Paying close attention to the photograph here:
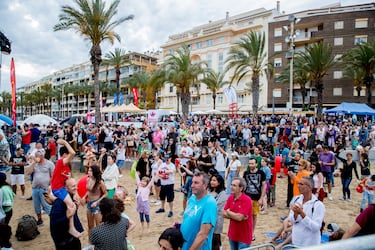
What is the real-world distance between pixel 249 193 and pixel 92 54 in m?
17.8

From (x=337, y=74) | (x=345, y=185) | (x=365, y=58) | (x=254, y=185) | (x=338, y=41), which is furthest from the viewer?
(x=337, y=74)

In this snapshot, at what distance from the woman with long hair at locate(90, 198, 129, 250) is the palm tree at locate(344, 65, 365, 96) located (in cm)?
3493

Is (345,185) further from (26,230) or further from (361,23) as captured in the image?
(361,23)

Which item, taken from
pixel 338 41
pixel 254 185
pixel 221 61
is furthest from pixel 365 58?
pixel 254 185

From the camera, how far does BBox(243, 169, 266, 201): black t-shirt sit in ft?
18.2

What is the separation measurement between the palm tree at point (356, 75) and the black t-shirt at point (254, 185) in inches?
1237

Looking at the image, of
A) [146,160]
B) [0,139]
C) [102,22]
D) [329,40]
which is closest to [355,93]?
[329,40]

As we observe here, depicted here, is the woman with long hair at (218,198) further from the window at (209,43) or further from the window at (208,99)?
the window at (209,43)

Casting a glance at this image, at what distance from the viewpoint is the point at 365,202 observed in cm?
673

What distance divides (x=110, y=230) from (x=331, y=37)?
47.4 metres

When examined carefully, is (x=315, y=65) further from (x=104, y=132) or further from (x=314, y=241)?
(x=314, y=241)

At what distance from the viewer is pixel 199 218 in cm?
266

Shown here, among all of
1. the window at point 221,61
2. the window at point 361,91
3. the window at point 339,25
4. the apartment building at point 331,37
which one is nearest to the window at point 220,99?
the window at point 221,61

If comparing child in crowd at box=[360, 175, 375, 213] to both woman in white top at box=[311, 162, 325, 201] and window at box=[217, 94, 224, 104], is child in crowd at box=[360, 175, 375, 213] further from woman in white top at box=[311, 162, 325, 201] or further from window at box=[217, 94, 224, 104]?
window at box=[217, 94, 224, 104]
